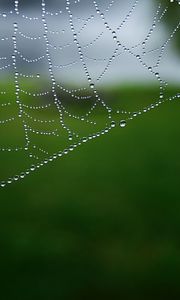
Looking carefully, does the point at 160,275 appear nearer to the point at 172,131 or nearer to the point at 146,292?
the point at 146,292

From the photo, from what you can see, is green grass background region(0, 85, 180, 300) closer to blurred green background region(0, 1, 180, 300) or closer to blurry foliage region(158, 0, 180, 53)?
blurred green background region(0, 1, 180, 300)

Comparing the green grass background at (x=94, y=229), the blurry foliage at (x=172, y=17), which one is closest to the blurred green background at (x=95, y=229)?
the green grass background at (x=94, y=229)

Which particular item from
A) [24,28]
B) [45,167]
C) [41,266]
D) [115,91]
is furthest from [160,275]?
[115,91]

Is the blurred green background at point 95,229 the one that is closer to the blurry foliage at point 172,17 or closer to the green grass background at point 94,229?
the green grass background at point 94,229

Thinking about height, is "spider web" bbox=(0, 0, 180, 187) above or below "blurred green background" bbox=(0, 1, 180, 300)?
above

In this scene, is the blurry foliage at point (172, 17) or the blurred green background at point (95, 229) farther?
the blurry foliage at point (172, 17)

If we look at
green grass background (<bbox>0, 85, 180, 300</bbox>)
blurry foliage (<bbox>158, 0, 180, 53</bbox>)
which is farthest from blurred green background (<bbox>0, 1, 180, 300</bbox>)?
blurry foliage (<bbox>158, 0, 180, 53</bbox>)

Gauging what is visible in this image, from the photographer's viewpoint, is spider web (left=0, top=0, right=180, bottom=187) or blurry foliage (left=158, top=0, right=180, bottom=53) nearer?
spider web (left=0, top=0, right=180, bottom=187)

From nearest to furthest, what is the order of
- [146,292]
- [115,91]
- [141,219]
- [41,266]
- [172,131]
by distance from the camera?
[146,292] < [41,266] < [141,219] < [172,131] < [115,91]
